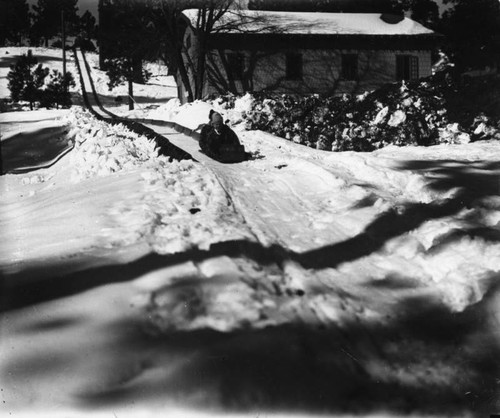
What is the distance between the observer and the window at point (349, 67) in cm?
3019

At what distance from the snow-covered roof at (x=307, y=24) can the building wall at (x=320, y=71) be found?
1.13 metres

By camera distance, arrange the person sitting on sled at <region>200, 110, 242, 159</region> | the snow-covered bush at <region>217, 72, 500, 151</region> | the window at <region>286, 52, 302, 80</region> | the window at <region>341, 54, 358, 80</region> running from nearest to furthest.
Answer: the person sitting on sled at <region>200, 110, 242, 159</region>
the snow-covered bush at <region>217, 72, 500, 151</region>
the window at <region>286, 52, 302, 80</region>
the window at <region>341, 54, 358, 80</region>

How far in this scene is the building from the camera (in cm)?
2900

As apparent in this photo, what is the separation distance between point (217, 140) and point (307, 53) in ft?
63.2

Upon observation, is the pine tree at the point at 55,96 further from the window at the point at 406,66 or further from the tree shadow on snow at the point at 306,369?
the tree shadow on snow at the point at 306,369

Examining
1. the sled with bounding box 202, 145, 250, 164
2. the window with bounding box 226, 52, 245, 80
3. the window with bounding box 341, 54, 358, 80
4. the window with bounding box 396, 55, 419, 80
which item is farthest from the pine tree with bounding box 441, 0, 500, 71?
the sled with bounding box 202, 145, 250, 164

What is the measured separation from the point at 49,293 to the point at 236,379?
191 cm

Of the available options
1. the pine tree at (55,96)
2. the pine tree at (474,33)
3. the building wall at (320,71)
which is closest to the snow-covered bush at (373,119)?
the pine tree at (474,33)

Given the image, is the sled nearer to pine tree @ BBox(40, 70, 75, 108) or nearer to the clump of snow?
the clump of snow

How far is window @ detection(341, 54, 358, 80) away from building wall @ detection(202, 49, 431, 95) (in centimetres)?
20

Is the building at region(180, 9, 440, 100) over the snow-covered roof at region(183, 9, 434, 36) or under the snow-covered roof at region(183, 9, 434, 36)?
under

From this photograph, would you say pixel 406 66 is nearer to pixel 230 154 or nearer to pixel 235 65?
pixel 235 65

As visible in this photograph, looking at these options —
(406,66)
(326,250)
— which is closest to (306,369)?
(326,250)

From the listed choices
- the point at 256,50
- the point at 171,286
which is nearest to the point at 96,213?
the point at 171,286
